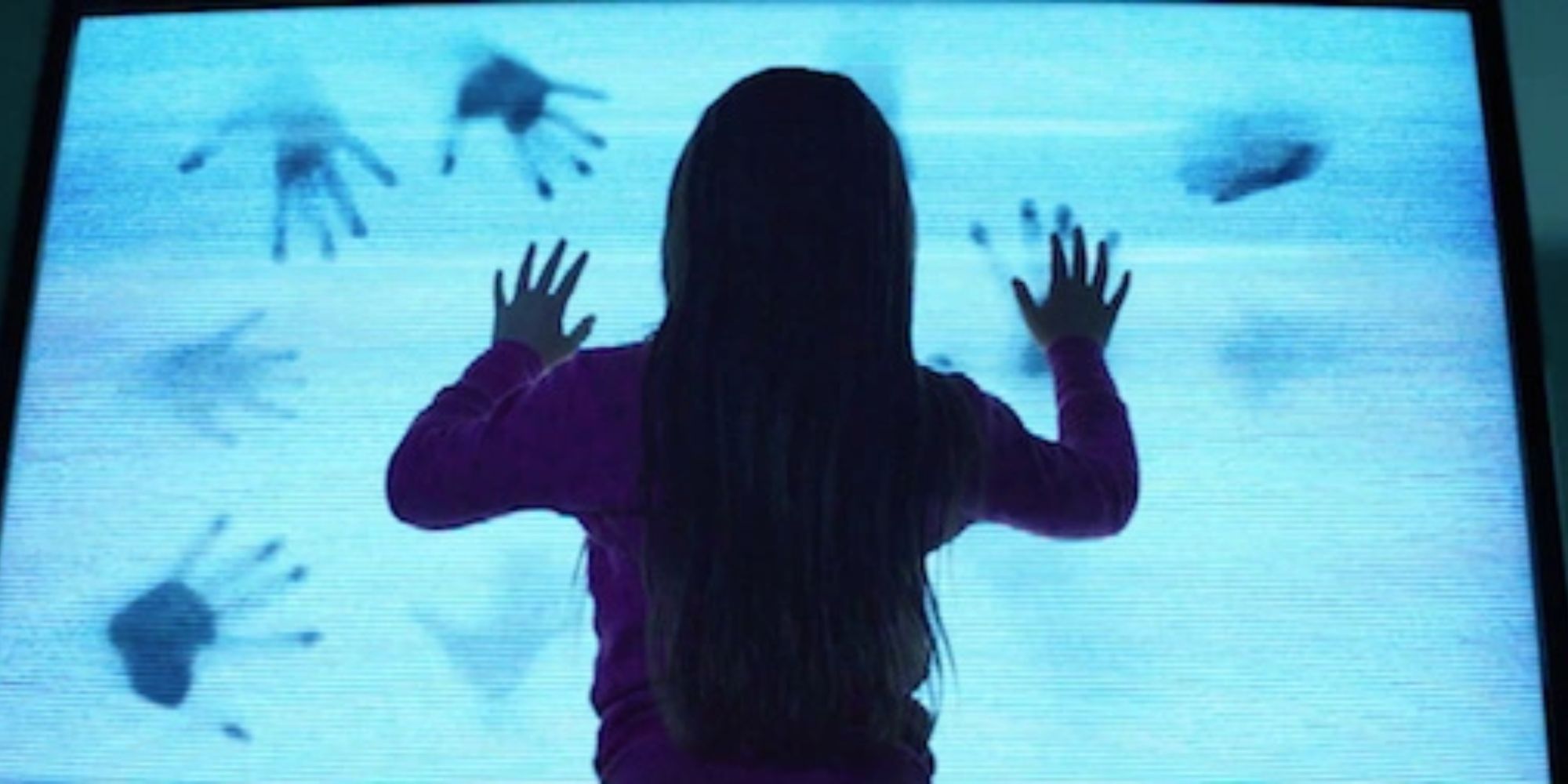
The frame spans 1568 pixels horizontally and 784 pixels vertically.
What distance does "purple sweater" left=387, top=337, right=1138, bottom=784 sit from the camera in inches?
40.3

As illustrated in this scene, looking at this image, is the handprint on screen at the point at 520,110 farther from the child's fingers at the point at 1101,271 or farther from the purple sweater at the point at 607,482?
the child's fingers at the point at 1101,271

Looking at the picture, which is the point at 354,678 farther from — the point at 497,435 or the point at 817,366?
the point at 817,366

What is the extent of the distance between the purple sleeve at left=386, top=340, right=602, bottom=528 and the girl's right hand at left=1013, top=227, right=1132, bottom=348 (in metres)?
0.38

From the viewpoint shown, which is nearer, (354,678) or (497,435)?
(497,435)

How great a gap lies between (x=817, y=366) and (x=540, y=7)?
499mm

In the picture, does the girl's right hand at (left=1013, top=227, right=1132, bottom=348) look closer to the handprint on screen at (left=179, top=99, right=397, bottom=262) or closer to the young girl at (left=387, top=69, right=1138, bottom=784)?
the young girl at (left=387, top=69, right=1138, bottom=784)

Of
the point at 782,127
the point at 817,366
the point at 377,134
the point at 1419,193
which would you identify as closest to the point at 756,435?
the point at 817,366

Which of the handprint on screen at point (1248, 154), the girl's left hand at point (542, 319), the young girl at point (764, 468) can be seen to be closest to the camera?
the young girl at point (764, 468)

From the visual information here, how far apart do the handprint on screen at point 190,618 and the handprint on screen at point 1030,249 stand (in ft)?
1.69

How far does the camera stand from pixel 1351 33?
1371mm

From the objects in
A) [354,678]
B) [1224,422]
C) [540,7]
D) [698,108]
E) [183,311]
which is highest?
[540,7]

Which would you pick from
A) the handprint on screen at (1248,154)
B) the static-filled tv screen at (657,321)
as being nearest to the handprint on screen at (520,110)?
the static-filled tv screen at (657,321)

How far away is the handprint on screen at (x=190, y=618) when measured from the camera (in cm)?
123

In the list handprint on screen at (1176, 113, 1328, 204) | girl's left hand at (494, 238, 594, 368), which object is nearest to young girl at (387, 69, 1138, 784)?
girl's left hand at (494, 238, 594, 368)
